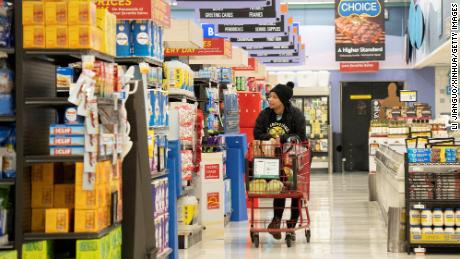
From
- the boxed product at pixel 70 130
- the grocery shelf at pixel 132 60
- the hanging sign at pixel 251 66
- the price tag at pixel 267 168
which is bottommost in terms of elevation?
the price tag at pixel 267 168

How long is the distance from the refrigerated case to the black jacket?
16421mm

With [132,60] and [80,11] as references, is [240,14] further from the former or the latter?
[80,11]

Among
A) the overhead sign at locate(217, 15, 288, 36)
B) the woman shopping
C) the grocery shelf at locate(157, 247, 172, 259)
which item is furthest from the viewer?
the overhead sign at locate(217, 15, 288, 36)

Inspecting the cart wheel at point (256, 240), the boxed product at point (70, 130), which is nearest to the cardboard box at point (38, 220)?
the boxed product at point (70, 130)

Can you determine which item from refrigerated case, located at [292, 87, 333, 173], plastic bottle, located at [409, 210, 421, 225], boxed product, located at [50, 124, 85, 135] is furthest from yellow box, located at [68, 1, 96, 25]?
refrigerated case, located at [292, 87, 333, 173]

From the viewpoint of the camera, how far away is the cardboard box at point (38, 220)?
5789 mm

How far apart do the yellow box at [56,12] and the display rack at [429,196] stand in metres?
4.91

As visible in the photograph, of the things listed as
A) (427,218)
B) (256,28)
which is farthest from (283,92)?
(256,28)

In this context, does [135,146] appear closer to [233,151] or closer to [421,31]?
[233,151]

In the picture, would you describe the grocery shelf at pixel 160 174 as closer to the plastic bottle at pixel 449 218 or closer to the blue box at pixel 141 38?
the blue box at pixel 141 38

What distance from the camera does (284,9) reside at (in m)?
16.9

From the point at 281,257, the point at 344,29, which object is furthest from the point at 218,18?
the point at 344,29

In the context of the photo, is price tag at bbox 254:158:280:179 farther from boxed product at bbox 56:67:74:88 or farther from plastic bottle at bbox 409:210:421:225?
boxed product at bbox 56:67:74:88

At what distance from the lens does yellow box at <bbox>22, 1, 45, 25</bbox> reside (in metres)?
5.71
